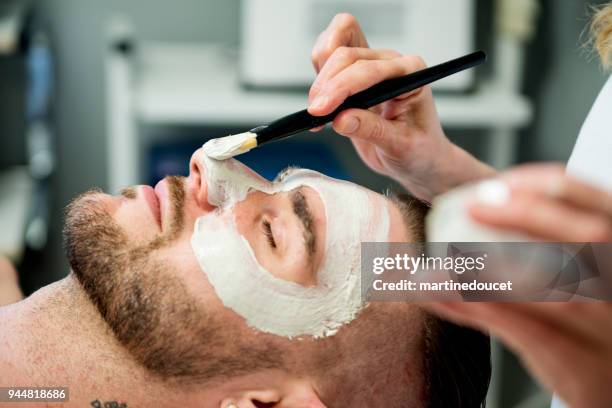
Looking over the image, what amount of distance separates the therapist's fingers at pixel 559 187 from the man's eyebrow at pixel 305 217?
43 cm

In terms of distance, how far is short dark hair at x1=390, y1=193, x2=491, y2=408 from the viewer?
89 centimetres

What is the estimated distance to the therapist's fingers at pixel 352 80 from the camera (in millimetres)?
850

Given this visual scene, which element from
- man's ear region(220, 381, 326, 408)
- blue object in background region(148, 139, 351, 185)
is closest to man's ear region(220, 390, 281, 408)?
man's ear region(220, 381, 326, 408)

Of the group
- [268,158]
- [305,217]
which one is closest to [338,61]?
[305,217]

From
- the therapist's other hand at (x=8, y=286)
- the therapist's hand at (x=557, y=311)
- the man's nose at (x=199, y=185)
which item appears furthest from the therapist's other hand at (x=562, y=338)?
the therapist's other hand at (x=8, y=286)

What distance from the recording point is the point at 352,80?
34.2 inches

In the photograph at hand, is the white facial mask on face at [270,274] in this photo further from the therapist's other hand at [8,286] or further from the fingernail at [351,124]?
the therapist's other hand at [8,286]

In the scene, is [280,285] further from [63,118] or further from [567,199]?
[63,118]

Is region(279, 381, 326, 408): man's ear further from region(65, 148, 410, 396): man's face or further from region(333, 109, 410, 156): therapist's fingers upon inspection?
region(333, 109, 410, 156): therapist's fingers

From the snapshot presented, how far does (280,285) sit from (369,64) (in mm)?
296

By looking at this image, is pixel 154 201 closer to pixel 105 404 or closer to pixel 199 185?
pixel 199 185

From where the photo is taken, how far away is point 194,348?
2.68 feet

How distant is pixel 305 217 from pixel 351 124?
130 millimetres

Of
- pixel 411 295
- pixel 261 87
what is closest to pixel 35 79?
pixel 261 87
